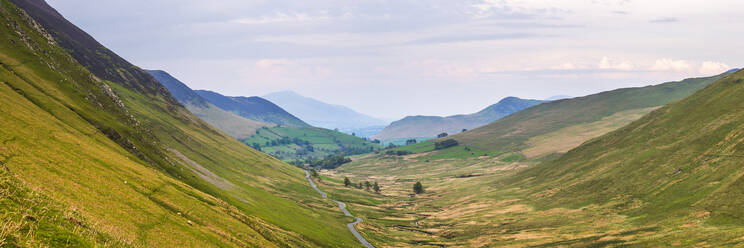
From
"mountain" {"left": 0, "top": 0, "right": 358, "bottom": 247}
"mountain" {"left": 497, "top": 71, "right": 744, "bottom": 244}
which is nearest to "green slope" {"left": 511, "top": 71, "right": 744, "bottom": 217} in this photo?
"mountain" {"left": 497, "top": 71, "right": 744, "bottom": 244}

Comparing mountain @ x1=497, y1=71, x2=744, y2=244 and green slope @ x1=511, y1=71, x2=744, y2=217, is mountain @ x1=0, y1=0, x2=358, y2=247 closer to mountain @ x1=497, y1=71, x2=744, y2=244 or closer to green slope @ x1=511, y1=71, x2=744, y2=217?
mountain @ x1=497, y1=71, x2=744, y2=244

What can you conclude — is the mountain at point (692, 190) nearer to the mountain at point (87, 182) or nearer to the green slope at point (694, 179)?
the green slope at point (694, 179)

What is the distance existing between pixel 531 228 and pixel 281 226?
9913 centimetres

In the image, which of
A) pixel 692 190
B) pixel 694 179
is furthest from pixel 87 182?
pixel 694 179

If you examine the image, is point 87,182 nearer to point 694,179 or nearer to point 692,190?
point 692,190

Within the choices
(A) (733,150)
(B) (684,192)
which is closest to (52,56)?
(B) (684,192)

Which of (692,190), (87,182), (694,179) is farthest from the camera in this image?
(694,179)

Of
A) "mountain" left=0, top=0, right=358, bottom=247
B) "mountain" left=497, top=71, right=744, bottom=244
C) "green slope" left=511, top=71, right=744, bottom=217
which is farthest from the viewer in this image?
"green slope" left=511, top=71, right=744, bottom=217

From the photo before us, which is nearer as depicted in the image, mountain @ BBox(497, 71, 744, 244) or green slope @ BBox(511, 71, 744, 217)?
mountain @ BBox(497, 71, 744, 244)

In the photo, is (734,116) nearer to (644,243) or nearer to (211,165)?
(644,243)

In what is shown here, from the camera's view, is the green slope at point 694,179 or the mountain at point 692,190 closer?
the mountain at point 692,190

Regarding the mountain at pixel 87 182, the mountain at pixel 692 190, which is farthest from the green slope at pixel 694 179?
the mountain at pixel 87 182

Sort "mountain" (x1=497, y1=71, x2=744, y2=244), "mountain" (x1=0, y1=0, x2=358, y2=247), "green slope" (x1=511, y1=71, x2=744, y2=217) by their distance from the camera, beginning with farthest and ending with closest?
"green slope" (x1=511, y1=71, x2=744, y2=217) < "mountain" (x1=497, y1=71, x2=744, y2=244) < "mountain" (x1=0, y1=0, x2=358, y2=247)

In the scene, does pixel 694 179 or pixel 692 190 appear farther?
pixel 694 179
